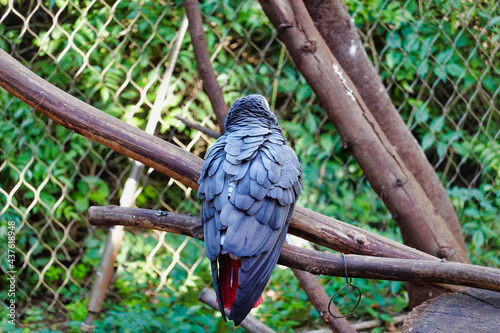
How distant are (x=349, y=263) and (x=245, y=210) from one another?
0.64ft

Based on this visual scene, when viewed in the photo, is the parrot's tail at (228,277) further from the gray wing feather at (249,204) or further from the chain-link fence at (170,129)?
the chain-link fence at (170,129)

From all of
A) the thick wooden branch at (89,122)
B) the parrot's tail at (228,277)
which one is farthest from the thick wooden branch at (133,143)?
the parrot's tail at (228,277)

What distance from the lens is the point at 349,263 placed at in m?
0.77

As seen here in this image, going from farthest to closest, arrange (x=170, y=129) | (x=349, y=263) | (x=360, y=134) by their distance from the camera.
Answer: (x=170, y=129) < (x=360, y=134) < (x=349, y=263)

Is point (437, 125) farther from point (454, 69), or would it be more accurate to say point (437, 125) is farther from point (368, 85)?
point (368, 85)

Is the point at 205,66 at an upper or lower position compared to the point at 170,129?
upper

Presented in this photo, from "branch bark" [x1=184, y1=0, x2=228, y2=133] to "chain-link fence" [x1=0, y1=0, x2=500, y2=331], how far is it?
0.33 metres

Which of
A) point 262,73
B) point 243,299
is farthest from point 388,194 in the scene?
point 262,73

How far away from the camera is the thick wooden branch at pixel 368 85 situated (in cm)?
129

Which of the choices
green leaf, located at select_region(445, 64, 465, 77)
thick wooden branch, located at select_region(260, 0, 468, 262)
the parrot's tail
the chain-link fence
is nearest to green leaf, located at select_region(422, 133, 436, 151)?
→ the chain-link fence

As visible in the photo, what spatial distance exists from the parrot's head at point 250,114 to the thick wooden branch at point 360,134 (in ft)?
0.74

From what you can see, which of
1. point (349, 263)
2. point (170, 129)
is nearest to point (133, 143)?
point (349, 263)

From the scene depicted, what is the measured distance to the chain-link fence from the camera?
1596 millimetres

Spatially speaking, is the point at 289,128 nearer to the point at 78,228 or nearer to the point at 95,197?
the point at 95,197
